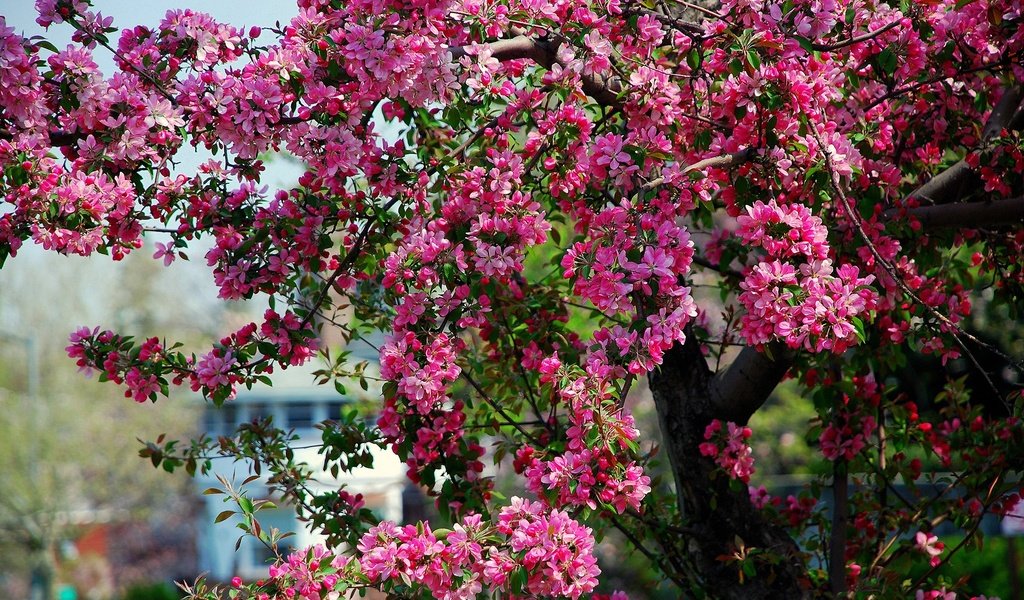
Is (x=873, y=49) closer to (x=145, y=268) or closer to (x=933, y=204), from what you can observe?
(x=933, y=204)

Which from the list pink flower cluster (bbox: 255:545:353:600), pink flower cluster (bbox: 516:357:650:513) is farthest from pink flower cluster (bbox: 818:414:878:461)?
pink flower cluster (bbox: 255:545:353:600)

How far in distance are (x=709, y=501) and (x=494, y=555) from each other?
1320 mm

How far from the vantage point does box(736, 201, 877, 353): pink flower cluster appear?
2.33m

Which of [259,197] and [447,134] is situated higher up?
[447,134]

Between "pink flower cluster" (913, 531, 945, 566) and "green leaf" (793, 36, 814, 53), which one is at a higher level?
"green leaf" (793, 36, 814, 53)

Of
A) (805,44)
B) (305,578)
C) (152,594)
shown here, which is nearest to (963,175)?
(805,44)

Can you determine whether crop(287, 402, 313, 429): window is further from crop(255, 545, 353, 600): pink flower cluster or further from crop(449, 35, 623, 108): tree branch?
crop(255, 545, 353, 600): pink flower cluster

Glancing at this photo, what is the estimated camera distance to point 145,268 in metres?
35.0

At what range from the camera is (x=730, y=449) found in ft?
10.4

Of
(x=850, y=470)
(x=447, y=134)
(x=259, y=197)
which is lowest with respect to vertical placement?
(x=850, y=470)

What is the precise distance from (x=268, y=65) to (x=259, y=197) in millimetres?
574

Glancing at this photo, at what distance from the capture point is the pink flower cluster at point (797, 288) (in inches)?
91.7

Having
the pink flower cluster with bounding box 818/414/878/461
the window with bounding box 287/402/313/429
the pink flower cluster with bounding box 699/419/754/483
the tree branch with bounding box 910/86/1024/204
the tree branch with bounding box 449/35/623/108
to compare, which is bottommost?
the pink flower cluster with bounding box 699/419/754/483

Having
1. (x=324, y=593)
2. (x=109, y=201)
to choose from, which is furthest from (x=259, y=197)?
(x=324, y=593)
